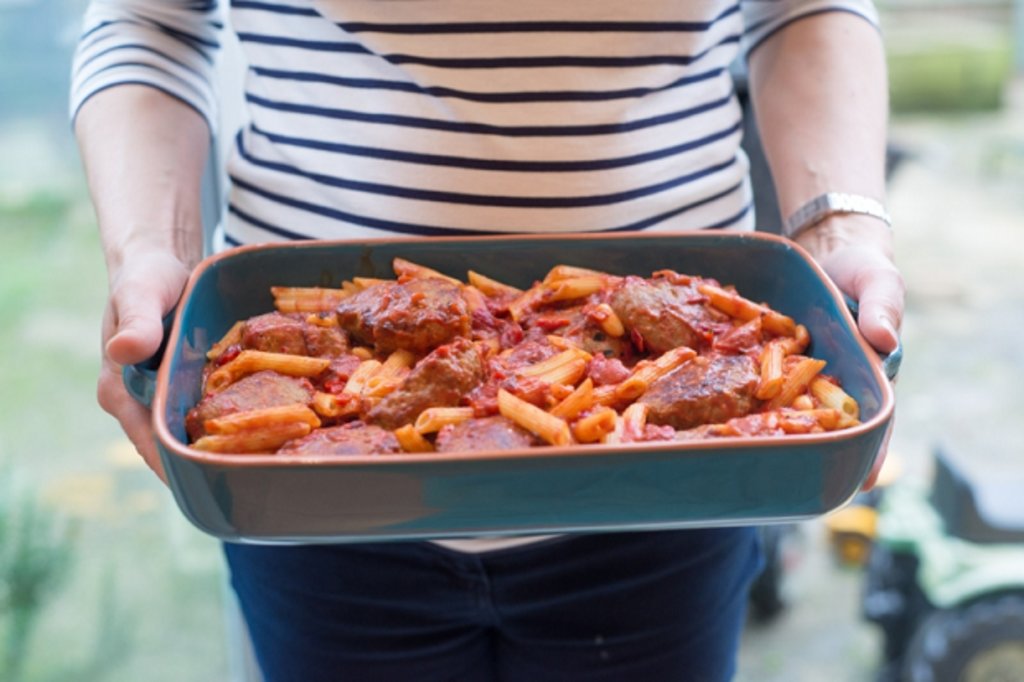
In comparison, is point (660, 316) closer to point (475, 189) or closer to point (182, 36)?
point (475, 189)

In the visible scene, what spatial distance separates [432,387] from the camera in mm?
854

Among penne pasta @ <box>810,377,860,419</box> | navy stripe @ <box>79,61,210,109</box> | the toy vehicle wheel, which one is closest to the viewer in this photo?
penne pasta @ <box>810,377,860,419</box>

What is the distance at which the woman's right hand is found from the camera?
0.87 meters

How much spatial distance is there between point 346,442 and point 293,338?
186 mm

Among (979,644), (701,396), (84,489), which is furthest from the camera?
(84,489)

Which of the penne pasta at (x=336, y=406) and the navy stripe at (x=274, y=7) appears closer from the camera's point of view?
the penne pasta at (x=336, y=406)

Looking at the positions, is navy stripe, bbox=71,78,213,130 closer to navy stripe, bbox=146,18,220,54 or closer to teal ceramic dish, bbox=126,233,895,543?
navy stripe, bbox=146,18,220,54

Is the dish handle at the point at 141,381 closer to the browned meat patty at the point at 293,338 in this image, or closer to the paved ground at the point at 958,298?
the browned meat patty at the point at 293,338

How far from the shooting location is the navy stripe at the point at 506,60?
1.03 m

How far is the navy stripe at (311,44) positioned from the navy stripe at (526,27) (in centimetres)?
2

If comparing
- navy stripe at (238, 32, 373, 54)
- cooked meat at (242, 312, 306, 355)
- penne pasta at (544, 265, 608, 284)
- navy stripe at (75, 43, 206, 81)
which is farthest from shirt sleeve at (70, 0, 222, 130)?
penne pasta at (544, 265, 608, 284)

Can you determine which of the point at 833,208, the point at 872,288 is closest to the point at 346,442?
the point at 872,288

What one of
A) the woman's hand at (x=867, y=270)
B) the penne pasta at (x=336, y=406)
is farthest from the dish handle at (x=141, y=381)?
the woman's hand at (x=867, y=270)

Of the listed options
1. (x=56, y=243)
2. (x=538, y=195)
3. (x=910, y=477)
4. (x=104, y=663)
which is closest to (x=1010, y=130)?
(x=910, y=477)
